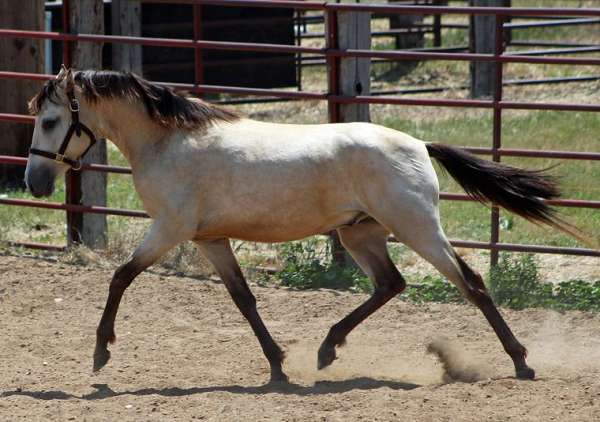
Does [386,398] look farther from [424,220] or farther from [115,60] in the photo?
[115,60]

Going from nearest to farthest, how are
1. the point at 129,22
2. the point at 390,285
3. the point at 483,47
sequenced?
the point at 390,285 < the point at 129,22 < the point at 483,47

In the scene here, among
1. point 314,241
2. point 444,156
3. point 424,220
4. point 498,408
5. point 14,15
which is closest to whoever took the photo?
point 498,408

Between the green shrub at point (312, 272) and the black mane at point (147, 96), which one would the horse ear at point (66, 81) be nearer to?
the black mane at point (147, 96)

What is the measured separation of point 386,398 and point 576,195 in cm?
460

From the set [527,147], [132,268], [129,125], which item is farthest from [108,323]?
[527,147]

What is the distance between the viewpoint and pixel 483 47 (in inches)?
525

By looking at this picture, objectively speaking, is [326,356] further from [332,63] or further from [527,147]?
[527,147]

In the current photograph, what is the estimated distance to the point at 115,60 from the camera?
1146 cm

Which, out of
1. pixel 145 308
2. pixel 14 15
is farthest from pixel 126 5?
pixel 145 308

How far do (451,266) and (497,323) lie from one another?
1.30ft

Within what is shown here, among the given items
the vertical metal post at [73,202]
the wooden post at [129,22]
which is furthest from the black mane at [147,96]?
the wooden post at [129,22]

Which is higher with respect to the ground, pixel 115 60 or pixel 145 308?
pixel 115 60

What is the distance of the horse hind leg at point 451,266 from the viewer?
521 centimetres

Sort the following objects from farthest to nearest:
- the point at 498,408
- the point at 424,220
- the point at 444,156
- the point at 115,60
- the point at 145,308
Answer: the point at 115,60
the point at 145,308
the point at 444,156
the point at 424,220
the point at 498,408
